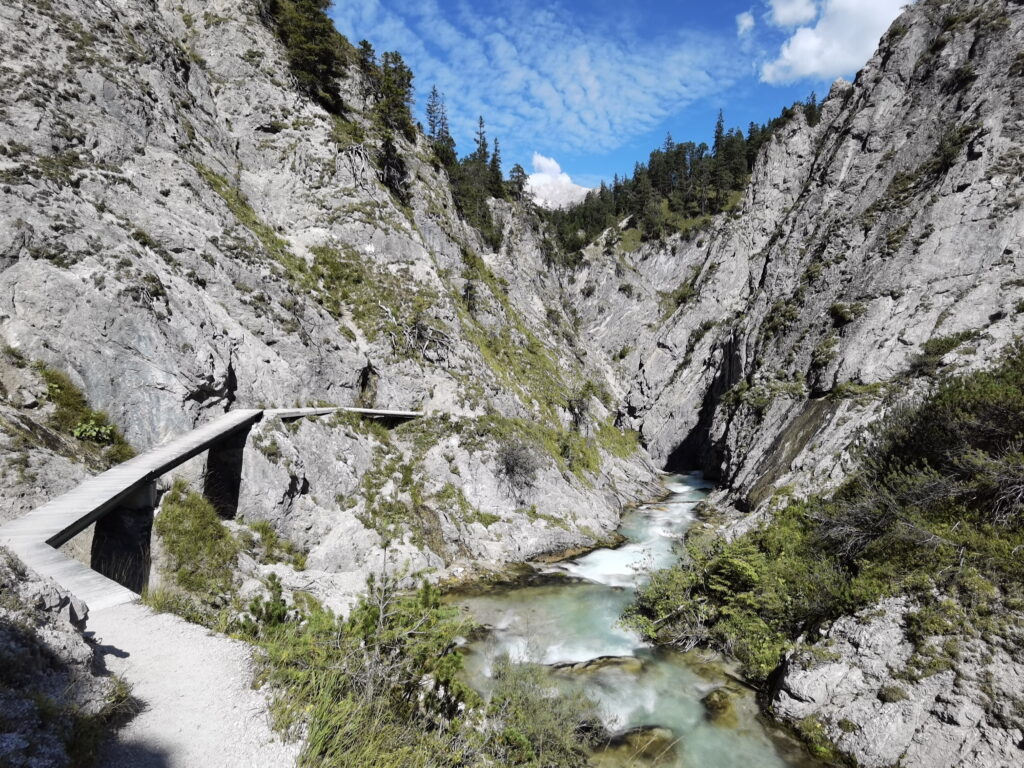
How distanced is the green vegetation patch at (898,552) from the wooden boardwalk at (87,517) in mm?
15132

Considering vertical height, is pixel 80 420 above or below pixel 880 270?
below

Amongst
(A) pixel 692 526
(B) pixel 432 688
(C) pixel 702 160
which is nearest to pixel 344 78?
(A) pixel 692 526

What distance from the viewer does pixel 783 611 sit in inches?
556

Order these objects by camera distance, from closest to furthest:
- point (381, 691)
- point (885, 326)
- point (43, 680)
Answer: point (43, 680) → point (381, 691) → point (885, 326)

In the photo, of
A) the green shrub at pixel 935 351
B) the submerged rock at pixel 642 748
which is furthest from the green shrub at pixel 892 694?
the green shrub at pixel 935 351

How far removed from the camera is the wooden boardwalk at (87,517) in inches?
290

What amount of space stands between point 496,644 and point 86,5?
39.3 m

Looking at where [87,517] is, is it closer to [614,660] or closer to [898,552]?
[614,660]

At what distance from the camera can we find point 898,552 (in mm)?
12398

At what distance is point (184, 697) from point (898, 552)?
1586 centimetres

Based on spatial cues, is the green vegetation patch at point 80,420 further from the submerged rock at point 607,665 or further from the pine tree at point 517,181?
the pine tree at point 517,181

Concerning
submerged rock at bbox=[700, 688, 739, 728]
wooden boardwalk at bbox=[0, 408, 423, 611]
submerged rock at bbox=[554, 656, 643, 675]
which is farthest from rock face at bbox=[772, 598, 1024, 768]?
wooden boardwalk at bbox=[0, 408, 423, 611]

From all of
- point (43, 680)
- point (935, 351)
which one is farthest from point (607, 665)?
point (935, 351)

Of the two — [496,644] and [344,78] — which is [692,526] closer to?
[496,644]
